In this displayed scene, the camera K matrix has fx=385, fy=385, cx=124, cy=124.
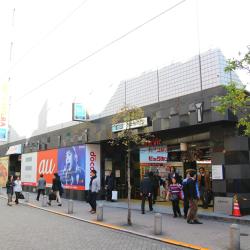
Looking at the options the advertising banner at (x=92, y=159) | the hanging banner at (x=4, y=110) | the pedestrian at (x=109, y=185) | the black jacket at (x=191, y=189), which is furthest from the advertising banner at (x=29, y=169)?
the black jacket at (x=191, y=189)

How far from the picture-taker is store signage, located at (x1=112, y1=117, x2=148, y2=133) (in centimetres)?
1339

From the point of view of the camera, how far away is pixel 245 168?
1409 cm

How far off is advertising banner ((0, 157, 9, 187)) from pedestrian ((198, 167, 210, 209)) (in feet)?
83.8

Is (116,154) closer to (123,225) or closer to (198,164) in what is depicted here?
(198,164)

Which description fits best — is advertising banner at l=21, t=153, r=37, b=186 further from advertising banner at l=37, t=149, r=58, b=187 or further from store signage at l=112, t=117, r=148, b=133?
store signage at l=112, t=117, r=148, b=133

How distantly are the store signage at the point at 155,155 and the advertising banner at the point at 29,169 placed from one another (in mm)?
12669

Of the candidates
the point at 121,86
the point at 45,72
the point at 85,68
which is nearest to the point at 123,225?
the point at 121,86

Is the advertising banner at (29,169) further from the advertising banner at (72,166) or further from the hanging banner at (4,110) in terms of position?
the hanging banner at (4,110)

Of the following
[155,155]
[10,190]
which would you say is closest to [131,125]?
[155,155]

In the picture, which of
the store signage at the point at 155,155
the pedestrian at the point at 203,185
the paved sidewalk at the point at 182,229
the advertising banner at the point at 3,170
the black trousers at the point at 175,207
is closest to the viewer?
the paved sidewalk at the point at 182,229

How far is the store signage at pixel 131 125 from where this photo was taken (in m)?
13.4

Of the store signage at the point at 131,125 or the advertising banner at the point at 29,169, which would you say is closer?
the store signage at the point at 131,125

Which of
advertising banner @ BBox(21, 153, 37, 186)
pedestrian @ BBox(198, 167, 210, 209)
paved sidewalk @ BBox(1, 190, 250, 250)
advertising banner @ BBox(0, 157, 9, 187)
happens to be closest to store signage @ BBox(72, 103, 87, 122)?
paved sidewalk @ BBox(1, 190, 250, 250)

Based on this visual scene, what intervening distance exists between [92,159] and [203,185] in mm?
7315
